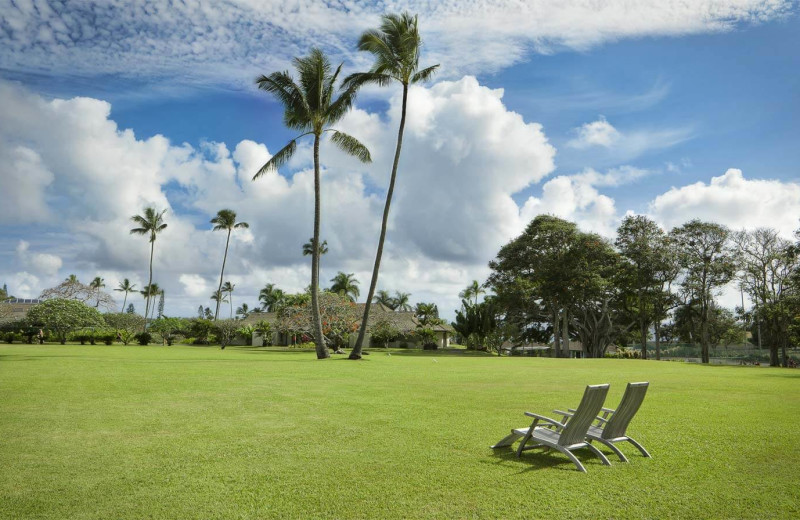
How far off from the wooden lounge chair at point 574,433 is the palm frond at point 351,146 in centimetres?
2434

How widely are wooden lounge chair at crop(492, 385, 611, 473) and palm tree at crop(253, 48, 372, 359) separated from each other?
23.3 meters

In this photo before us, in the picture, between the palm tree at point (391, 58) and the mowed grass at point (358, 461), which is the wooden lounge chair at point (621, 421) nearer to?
the mowed grass at point (358, 461)

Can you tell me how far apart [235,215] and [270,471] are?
5653cm

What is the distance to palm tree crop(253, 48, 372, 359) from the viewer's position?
2989cm

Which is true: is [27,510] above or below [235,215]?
below

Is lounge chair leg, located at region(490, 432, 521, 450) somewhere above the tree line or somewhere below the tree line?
below

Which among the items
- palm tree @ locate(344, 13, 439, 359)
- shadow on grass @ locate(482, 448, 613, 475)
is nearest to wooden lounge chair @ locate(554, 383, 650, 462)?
shadow on grass @ locate(482, 448, 613, 475)

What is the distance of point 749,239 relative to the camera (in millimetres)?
45219

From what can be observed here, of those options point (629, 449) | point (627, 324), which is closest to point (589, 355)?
point (627, 324)

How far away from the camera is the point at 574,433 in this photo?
23.4 feet

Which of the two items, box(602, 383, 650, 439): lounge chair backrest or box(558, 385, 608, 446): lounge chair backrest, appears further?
box(602, 383, 650, 439): lounge chair backrest

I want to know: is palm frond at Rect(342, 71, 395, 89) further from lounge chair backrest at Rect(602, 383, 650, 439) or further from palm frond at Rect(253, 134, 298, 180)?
lounge chair backrest at Rect(602, 383, 650, 439)

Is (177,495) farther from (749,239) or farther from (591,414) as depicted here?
(749,239)

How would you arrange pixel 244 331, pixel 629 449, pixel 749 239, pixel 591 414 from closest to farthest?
1. pixel 591 414
2. pixel 629 449
3. pixel 749 239
4. pixel 244 331
